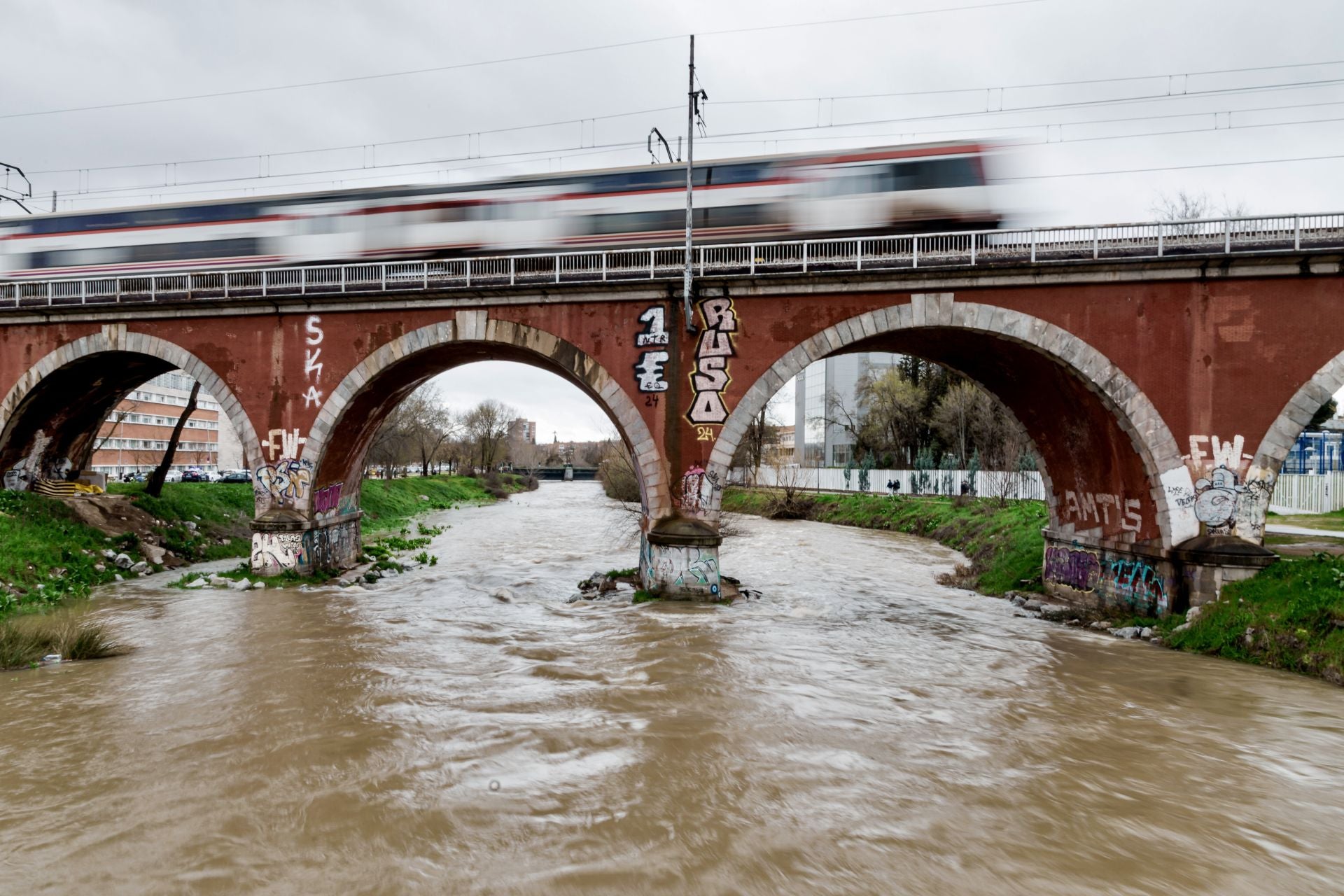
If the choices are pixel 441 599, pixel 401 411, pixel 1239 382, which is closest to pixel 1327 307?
pixel 1239 382

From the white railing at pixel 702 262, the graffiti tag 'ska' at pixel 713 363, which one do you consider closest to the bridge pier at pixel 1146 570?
the white railing at pixel 702 262

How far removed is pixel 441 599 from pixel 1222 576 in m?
15.7

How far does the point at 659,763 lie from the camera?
7.57 m

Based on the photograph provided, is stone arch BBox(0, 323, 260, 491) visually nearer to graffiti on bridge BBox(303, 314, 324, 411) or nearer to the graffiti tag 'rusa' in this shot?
graffiti on bridge BBox(303, 314, 324, 411)

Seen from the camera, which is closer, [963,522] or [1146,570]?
[1146,570]

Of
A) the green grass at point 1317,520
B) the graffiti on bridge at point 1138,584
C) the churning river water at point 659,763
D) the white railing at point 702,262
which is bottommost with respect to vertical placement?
the churning river water at point 659,763

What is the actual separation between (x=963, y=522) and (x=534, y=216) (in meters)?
20.5

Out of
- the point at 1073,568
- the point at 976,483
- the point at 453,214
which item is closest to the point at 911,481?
the point at 976,483

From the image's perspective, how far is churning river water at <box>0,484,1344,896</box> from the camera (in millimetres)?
5645

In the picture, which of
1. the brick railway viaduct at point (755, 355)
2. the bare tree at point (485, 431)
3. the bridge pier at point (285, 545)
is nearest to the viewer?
the brick railway viaduct at point (755, 355)

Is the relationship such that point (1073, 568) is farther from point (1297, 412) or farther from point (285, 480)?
point (285, 480)

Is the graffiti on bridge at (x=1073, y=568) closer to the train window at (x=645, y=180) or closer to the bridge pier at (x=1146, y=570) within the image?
the bridge pier at (x=1146, y=570)

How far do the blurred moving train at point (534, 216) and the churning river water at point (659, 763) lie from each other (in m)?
9.08

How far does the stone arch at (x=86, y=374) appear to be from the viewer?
17969mm
